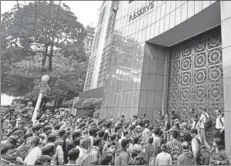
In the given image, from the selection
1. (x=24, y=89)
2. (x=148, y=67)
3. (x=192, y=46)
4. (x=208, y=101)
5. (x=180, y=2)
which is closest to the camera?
(x=208, y=101)

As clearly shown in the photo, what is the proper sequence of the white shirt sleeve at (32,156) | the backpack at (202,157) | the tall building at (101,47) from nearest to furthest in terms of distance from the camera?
the white shirt sleeve at (32,156) < the backpack at (202,157) < the tall building at (101,47)

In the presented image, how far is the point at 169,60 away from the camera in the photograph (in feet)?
38.4

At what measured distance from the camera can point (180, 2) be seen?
29.7 ft

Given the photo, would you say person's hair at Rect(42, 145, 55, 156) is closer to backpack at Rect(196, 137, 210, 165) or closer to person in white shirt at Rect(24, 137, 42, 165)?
person in white shirt at Rect(24, 137, 42, 165)

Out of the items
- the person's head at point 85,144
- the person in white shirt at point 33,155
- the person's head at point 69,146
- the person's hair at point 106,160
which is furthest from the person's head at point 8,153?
the person's hair at point 106,160

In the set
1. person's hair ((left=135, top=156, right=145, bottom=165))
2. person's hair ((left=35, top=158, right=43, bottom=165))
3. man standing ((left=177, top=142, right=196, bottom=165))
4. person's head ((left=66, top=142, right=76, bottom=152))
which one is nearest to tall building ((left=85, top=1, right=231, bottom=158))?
man standing ((left=177, top=142, right=196, bottom=165))

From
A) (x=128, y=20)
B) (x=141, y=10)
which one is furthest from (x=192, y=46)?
(x=128, y=20)

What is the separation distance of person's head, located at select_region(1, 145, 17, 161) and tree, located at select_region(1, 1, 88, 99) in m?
13.6

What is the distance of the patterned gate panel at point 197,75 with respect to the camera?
26.9 ft

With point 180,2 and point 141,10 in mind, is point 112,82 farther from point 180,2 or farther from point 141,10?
point 180,2

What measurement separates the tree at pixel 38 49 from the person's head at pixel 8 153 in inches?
536

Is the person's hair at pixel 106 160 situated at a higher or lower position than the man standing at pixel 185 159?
lower

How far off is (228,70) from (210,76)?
9.32 feet

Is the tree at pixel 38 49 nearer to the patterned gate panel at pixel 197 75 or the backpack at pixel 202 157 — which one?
the patterned gate panel at pixel 197 75
